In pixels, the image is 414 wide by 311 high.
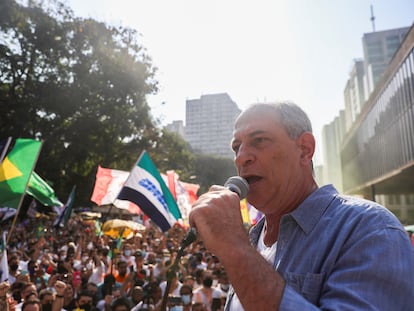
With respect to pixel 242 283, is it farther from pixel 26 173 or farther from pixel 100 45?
pixel 100 45

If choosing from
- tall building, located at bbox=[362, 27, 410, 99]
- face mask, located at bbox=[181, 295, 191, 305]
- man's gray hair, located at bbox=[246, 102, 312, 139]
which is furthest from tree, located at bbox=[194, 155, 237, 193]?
man's gray hair, located at bbox=[246, 102, 312, 139]

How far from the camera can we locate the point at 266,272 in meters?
1.01

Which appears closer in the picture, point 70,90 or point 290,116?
point 290,116

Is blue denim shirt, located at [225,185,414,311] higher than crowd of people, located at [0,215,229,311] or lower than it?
higher

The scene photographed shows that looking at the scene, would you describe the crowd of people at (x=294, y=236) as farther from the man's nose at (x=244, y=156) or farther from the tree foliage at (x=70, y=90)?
the tree foliage at (x=70, y=90)

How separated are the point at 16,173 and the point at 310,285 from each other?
6.59m

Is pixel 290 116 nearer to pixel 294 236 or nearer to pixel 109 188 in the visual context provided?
pixel 294 236

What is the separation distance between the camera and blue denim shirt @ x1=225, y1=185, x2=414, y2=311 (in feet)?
3.12

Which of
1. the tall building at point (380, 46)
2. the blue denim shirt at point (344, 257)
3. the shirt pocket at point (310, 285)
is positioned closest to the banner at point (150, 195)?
the blue denim shirt at point (344, 257)

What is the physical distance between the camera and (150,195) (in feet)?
25.0

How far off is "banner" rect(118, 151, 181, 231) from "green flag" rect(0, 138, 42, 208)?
1849mm

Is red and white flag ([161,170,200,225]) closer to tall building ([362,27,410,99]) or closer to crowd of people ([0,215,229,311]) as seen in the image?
crowd of people ([0,215,229,311])

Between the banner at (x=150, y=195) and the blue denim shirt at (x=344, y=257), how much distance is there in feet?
20.4

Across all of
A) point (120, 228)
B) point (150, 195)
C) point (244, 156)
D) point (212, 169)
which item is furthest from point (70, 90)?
point (212, 169)
